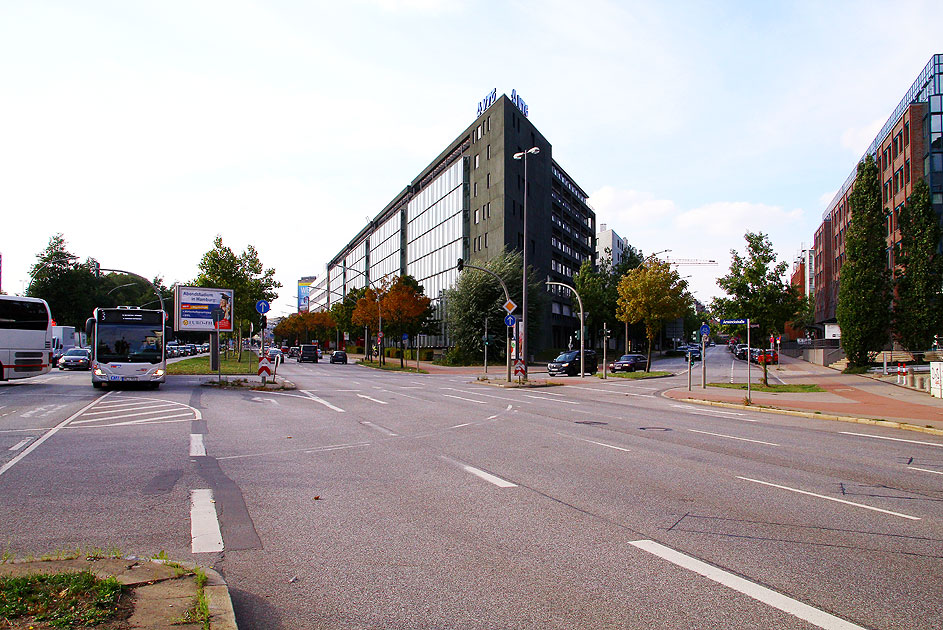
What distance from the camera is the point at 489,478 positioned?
8000 millimetres

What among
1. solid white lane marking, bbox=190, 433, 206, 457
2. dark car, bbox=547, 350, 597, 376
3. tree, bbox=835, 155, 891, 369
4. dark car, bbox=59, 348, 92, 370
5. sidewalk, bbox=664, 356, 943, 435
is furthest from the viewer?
dark car, bbox=547, 350, 597, 376

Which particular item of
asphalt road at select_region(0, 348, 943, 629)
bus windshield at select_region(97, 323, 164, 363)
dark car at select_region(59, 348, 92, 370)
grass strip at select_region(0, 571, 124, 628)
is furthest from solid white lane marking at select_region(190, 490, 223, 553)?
dark car at select_region(59, 348, 92, 370)

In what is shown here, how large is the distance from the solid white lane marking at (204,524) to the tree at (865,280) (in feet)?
142

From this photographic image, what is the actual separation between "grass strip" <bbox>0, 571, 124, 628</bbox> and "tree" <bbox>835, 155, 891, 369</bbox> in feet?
149

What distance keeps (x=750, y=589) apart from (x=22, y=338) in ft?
93.5

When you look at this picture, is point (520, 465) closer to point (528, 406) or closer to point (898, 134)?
point (528, 406)

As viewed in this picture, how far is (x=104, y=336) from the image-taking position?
23250 mm

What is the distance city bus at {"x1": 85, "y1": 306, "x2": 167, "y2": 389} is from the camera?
23188 millimetres

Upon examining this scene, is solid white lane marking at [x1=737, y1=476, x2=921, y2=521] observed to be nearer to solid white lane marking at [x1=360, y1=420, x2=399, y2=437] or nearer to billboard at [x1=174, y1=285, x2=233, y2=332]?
solid white lane marking at [x1=360, y1=420, x2=399, y2=437]

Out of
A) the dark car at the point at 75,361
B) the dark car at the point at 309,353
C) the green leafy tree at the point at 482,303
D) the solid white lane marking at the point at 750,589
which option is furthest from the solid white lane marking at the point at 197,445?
the dark car at the point at 309,353

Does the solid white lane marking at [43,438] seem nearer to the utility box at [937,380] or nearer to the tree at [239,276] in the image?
the utility box at [937,380]

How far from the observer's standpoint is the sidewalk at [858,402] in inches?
628

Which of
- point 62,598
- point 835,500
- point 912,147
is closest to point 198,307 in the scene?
point 62,598

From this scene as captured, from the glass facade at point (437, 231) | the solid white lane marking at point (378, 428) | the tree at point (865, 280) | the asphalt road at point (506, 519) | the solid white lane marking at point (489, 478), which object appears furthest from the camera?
the glass facade at point (437, 231)
